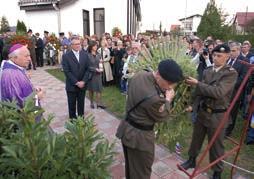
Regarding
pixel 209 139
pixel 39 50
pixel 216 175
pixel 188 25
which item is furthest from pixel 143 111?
pixel 188 25

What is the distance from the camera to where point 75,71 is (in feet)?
18.5

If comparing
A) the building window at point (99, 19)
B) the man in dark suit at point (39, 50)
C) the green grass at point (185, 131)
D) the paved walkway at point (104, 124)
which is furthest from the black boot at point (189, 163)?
the building window at point (99, 19)

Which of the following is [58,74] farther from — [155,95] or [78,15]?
[155,95]

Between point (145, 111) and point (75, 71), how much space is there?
3178 millimetres

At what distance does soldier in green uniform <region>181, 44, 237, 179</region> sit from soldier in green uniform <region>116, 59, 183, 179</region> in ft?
2.32

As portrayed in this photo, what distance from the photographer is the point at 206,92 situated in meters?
3.44

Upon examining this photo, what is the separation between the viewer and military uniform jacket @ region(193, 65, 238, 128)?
11.3ft

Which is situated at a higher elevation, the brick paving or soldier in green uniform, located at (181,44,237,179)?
soldier in green uniform, located at (181,44,237,179)

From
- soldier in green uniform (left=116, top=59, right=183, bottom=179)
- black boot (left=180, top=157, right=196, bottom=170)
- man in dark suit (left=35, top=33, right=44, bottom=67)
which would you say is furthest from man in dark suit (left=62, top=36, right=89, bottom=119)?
man in dark suit (left=35, top=33, right=44, bottom=67)

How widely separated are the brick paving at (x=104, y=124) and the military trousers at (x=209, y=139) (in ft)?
1.20

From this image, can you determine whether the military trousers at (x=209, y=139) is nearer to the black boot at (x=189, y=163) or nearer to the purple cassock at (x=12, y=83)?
the black boot at (x=189, y=163)

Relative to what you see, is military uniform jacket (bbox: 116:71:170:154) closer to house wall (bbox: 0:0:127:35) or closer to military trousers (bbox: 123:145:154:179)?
military trousers (bbox: 123:145:154:179)

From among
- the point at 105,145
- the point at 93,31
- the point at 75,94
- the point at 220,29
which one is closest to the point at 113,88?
the point at 75,94

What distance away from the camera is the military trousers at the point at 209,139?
3.79 metres
